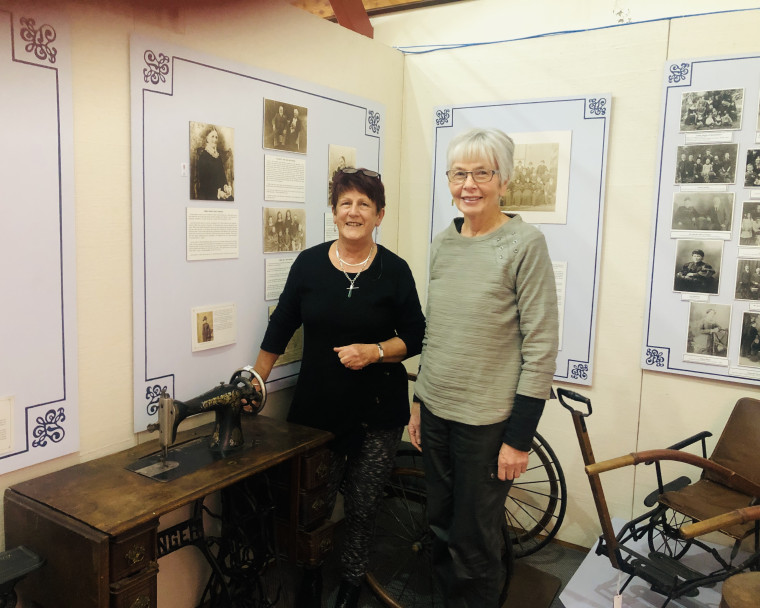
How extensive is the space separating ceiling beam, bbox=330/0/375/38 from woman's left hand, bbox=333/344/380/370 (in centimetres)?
181

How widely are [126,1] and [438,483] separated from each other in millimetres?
1830

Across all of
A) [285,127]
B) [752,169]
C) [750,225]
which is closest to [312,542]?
[285,127]

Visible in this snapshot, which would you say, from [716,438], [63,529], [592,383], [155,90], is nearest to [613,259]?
[592,383]

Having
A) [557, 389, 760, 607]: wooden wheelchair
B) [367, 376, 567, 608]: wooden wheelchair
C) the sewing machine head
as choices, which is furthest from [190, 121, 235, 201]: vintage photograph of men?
[557, 389, 760, 607]: wooden wheelchair

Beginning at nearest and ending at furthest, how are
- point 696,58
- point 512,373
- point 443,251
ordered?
point 512,373 < point 443,251 < point 696,58

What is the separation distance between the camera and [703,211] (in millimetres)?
2643

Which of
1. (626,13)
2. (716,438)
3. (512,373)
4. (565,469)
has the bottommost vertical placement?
(565,469)

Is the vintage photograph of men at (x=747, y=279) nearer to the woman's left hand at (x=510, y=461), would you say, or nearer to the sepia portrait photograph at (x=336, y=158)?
the woman's left hand at (x=510, y=461)

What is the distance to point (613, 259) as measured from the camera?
9.45ft

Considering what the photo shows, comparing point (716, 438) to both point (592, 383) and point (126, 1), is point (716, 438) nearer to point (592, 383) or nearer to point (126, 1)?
point (592, 383)

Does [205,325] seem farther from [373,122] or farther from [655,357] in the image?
[655,357]

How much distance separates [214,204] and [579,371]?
185cm

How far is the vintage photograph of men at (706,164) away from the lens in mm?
2582

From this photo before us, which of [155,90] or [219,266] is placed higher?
[155,90]
